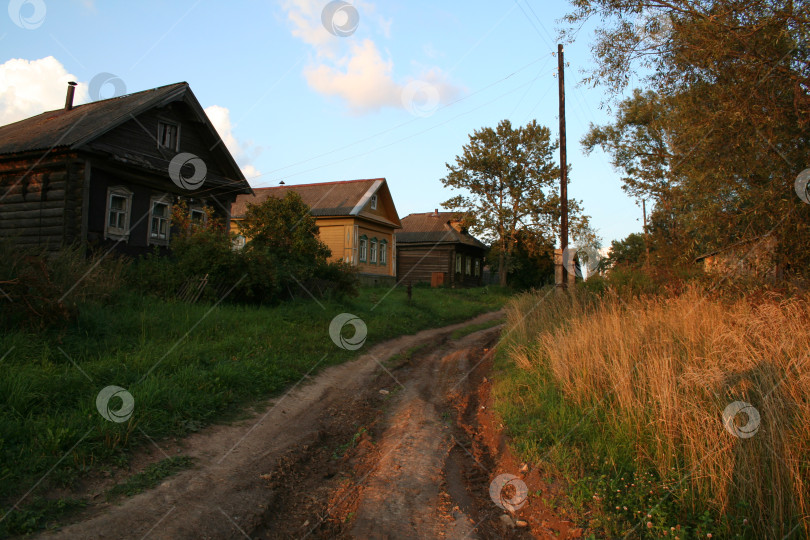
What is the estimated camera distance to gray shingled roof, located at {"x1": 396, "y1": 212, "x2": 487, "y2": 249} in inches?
1435

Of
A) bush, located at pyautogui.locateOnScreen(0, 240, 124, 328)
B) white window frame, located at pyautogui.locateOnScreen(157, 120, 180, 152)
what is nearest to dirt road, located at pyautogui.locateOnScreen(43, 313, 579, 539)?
bush, located at pyautogui.locateOnScreen(0, 240, 124, 328)

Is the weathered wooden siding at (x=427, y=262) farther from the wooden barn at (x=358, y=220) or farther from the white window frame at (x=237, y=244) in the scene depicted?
the white window frame at (x=237, y=244)

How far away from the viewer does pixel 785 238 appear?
835 centimetres

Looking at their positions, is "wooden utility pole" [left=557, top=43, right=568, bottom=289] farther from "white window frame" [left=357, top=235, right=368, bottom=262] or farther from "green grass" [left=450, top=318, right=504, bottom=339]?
"white window frame" [left=357, top=235, right=368, bottom=262]

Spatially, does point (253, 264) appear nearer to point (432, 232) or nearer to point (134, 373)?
point (134, 373)

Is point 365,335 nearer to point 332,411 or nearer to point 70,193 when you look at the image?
point 332,411

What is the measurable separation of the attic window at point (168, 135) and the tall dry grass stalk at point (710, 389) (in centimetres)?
1527

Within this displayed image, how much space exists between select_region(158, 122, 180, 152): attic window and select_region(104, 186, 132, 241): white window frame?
2336 mm

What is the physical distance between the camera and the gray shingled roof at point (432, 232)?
36.4 meters

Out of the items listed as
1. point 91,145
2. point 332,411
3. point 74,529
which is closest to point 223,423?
point 332,411

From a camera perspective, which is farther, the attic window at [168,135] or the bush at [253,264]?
the attic window at [168,135]

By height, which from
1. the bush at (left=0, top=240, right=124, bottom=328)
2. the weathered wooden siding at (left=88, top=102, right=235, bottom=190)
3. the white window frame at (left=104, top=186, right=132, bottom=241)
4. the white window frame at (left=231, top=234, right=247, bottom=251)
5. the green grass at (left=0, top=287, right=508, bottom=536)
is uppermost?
the weathered wooden siding at (left=88, top=102, right=235, bottom=190)

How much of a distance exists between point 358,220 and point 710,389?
24.1 meters

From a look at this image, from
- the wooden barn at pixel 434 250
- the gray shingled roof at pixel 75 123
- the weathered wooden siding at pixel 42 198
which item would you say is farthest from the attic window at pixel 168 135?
the wooden barn at pixel 434 250
